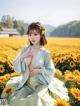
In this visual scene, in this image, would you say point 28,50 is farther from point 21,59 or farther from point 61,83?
point 61,83

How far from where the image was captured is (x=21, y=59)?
556 centimetres

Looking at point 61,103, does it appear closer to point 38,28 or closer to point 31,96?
point 31,96

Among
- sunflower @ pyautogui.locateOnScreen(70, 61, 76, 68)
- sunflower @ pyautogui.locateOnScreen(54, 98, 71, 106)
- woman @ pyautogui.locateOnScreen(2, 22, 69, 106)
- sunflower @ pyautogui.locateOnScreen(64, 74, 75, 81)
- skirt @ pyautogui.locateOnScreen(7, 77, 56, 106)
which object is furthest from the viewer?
sunflower @ pyautogui.locateOnScreen(70, 61, 76, 68)

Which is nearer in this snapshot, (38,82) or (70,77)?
(38,82)

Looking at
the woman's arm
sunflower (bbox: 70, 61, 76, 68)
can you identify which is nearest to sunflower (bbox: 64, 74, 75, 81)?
the woman's arm

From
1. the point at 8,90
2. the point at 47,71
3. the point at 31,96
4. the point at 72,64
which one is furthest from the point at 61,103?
the point at 72,64

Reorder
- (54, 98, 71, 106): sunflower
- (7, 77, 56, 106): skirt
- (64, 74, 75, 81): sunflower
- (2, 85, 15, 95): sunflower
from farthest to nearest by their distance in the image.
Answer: (64, 74, 75, 81): sunflower < (2, 85, 15, 95): sunflower < (7, 77, 56, 106): skirt < (54, 98, 71, 106): sunflower

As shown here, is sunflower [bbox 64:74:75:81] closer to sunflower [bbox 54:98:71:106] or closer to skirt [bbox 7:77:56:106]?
skirt [bbox 7:77:56:106]

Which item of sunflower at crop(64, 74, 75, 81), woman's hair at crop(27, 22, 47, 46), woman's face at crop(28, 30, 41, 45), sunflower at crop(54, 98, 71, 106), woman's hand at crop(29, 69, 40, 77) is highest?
woman's hair at crop(27, 22, 47, 46)

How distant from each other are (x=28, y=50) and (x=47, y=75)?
524 millimetres

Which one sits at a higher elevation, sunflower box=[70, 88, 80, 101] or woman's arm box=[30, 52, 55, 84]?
woman's arm box=[30, 52, 55, 84]

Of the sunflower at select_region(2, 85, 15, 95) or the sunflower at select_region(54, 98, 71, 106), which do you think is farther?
the sunflower at select_region(2, 85, 15, 95)

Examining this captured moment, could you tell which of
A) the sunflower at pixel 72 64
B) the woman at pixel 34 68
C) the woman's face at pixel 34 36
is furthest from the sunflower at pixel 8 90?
the sunflower at pixel 72 64

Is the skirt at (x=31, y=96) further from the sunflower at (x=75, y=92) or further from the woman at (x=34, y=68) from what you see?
the sunflower at (x=75, y=92)
